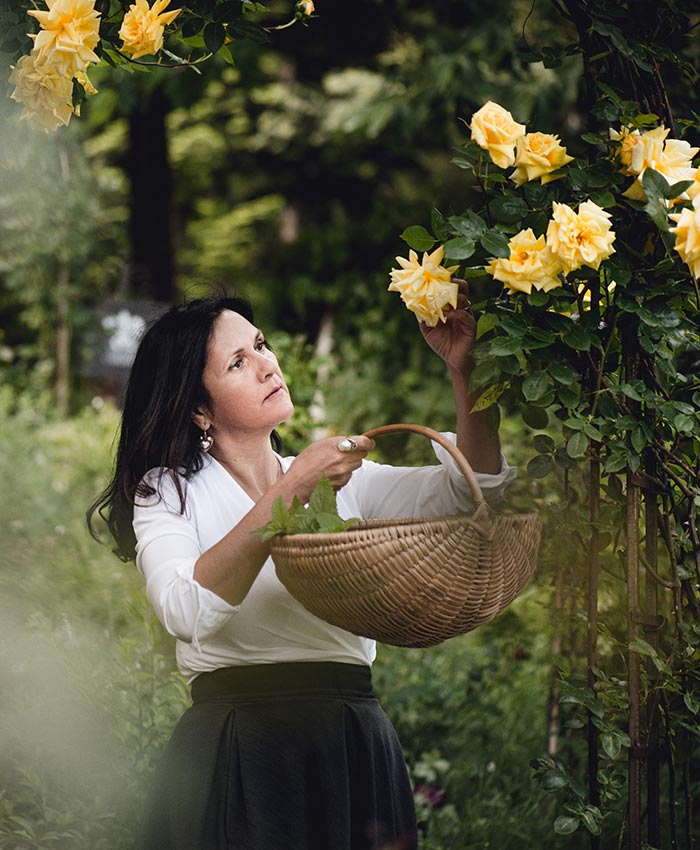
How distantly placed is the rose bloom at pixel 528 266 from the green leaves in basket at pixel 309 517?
0.43m

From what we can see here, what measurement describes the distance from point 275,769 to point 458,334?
82cm

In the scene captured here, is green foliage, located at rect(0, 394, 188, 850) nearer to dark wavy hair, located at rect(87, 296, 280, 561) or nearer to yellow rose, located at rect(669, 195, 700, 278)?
dark wavy hair, located at rect(87, 296, 280, 561)

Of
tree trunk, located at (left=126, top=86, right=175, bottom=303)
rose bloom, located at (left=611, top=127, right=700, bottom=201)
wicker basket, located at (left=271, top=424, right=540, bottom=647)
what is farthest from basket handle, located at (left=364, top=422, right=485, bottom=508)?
tree trunk, located at (left=126, top=86, right=175, bottom=303)

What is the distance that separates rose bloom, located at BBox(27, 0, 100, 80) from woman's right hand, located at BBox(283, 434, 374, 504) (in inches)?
30.2

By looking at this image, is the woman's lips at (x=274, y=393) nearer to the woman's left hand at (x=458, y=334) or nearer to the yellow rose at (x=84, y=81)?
the woman's left hand at (x=458, y=334)

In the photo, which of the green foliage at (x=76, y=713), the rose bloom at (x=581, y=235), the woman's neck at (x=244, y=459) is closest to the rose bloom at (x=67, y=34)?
the woman's neck at (x=244, y=459)

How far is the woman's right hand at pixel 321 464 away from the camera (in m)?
1.70

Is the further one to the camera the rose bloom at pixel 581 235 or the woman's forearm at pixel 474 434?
the woman's forearm at pixel 474 434

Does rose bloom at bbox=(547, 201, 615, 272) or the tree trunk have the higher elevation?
rose bloom at bbox=(547, 201, 615, 272)

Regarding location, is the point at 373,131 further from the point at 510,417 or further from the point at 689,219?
the point at 689,219

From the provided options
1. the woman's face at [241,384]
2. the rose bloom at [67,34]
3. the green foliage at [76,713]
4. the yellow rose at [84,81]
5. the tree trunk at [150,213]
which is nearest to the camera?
the rose bloom at [67,34]

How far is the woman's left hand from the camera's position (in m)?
1.85

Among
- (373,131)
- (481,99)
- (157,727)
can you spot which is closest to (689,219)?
(157,727)

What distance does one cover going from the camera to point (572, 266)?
1646mm
